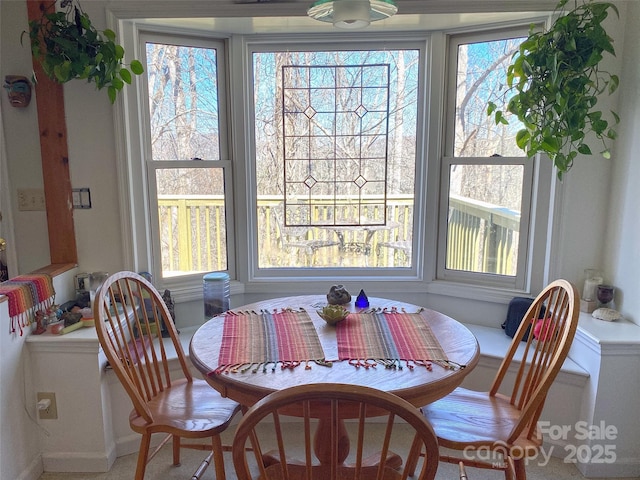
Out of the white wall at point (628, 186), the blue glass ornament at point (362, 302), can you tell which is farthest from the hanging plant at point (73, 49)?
the white wall at point (628, 186)

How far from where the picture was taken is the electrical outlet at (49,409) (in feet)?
6.72

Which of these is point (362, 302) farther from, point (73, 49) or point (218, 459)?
point (73, 49)

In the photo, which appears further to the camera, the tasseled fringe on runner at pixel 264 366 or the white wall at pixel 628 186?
the white wall at pixel 628 186

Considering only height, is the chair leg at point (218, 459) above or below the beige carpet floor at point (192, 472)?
above

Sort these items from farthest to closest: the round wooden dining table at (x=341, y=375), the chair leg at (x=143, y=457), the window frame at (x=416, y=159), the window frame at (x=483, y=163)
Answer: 1. the window frame at (x=416, y=159)
2. the window frame at (x=483, y=163)
3. the chair leg at (x=143, y=457)
4. the round wooden dining table at (x=341, y=375)

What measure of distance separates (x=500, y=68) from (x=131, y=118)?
2037 millimetres

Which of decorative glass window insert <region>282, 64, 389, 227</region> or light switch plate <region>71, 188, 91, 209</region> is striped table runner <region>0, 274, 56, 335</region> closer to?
light switch plate <region>71, 188, 91, 209</region>

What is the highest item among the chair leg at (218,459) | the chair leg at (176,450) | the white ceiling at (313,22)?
the white ceiling at (313,22)

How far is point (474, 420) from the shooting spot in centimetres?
167

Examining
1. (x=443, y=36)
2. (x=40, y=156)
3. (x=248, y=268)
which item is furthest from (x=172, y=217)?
(x=443, y=36)

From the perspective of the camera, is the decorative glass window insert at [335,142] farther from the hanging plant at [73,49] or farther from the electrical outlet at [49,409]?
the electrical outlet at [49,409]

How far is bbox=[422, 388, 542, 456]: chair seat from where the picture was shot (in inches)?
61.1

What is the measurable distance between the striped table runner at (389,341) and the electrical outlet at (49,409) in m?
1.35

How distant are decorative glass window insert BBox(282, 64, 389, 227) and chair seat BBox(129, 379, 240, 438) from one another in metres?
1.23
